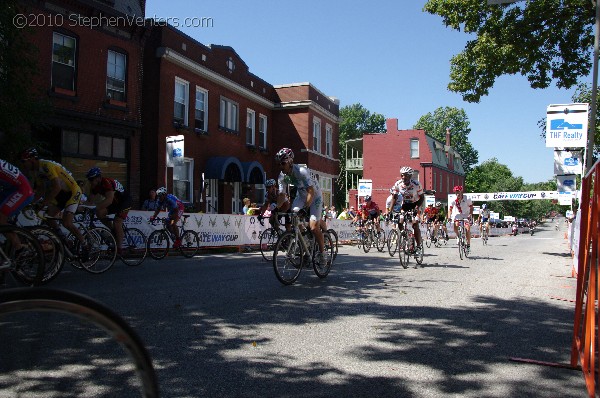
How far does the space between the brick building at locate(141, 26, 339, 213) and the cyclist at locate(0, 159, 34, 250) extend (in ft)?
31.7

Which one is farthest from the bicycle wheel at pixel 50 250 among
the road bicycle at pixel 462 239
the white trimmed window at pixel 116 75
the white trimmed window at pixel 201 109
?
the white trimmed window at pixel 201 109

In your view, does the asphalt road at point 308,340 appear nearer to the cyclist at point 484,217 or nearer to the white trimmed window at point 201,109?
the white trimmed window at point 201,109

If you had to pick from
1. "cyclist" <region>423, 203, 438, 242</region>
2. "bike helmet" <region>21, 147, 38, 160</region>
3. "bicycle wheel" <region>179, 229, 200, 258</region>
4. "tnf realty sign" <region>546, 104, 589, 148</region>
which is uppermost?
"tnf realty sign" <region>546, 104, 589, 148</region>

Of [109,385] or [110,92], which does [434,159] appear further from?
[109,385]

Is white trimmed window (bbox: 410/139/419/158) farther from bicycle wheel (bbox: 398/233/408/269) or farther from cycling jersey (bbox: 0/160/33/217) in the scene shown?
cycling jersey (bbox: 0/160/33/217)

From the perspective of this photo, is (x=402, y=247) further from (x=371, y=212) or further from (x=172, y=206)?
(x=371, y=212)

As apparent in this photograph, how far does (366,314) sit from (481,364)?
6.16 feet

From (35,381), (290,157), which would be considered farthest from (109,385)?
(290,157)

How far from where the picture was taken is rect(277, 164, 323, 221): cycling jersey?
314 inches

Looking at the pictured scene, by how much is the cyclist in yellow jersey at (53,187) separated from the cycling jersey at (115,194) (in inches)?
40.5

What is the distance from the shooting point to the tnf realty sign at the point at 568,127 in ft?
43.2

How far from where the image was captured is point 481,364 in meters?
3.88

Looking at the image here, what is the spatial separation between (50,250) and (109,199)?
2.21 meters

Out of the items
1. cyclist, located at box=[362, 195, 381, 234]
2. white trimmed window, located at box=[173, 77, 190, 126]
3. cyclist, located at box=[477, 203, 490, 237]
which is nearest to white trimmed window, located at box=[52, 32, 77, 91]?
white trimmed window, located at box=[173, 77, 190, 126]
